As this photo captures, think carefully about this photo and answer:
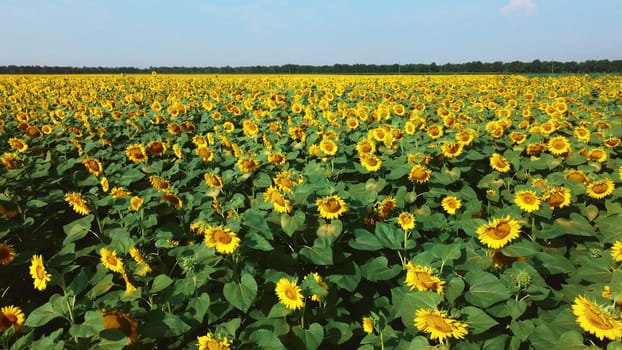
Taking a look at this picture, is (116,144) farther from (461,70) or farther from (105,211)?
(461,70)

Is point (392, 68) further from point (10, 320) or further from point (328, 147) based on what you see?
point (10, 320)

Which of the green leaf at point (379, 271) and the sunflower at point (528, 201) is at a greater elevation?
the sunflower at point (528, 201)

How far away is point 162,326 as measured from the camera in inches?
83.9

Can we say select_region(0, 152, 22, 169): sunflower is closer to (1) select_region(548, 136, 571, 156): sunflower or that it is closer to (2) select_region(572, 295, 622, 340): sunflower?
(2) select_region(572, 295, 622, 340): sunflower

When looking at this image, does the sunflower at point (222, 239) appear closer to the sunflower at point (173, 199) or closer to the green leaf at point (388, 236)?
the green leaf at point (388, 236)

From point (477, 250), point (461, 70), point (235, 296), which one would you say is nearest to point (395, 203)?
point (477, 250)

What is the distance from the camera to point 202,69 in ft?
196

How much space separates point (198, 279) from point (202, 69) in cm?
6211

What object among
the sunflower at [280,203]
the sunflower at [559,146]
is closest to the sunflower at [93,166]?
the sunflower at [280,203]

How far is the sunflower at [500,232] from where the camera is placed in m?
2.41

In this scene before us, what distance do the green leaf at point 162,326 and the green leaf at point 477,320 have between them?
1510 millimetres

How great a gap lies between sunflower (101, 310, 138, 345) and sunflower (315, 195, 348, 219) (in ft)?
4.37

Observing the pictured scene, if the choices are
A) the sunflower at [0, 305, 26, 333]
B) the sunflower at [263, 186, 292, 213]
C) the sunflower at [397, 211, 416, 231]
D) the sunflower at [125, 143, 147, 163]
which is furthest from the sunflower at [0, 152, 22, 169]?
the sunflower at [397, 211, 416, 231]

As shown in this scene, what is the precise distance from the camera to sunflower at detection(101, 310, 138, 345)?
2.04m
